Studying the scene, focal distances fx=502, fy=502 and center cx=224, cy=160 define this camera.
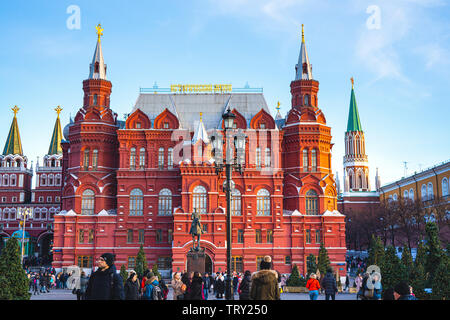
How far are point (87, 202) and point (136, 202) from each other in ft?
16.4

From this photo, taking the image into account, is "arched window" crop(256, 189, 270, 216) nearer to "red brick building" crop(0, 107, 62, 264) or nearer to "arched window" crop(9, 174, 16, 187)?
"red brick building" crop(0, 107, 62, 264)

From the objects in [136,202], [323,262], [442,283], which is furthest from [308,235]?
[442,283]

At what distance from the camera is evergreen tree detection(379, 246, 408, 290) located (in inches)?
910

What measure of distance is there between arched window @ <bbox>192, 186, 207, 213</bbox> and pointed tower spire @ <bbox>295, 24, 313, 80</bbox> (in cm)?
1635

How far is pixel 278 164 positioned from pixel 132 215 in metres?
15.7

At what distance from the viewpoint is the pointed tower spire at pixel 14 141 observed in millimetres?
86738

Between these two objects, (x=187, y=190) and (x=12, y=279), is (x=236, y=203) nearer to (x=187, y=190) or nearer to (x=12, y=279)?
(x=187, y=190)

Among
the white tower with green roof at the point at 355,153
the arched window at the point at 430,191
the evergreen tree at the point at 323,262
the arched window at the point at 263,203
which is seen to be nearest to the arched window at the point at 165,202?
the arched window at the point at 263,203

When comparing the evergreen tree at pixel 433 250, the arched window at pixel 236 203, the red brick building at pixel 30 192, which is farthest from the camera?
the red brick building at pixel 30 192

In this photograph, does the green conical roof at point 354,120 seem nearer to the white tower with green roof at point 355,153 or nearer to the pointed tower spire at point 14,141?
the white tower with green roof at point 355,153

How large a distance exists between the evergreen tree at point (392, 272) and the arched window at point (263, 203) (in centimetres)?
2608

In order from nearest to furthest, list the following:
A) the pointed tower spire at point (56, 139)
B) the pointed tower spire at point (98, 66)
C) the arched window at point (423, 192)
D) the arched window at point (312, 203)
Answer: the arched window at point (312, 203)
the pointed tower spire at point (98, 66)
the arched window at point (423, 192)
the pointed tower spire at point (56, 139)

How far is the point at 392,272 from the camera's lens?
76.7 ft
